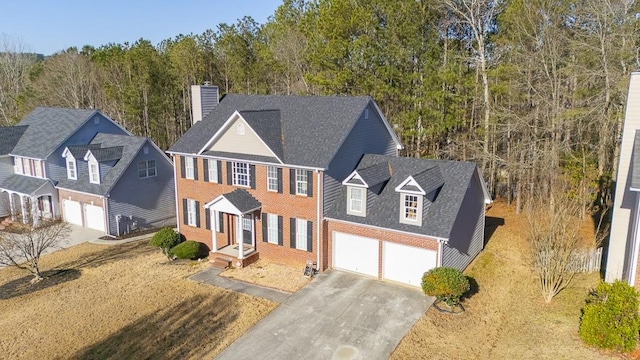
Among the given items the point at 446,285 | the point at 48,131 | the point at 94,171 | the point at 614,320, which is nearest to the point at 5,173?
the point at 48,131

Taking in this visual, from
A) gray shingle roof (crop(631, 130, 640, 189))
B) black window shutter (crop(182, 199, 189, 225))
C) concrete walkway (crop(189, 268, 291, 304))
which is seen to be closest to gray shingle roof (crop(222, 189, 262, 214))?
concrete walkway (crop(189, 268, 291, 304))

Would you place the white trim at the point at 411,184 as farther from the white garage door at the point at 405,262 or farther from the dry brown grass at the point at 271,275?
the dry brown grass at the point at 271,275

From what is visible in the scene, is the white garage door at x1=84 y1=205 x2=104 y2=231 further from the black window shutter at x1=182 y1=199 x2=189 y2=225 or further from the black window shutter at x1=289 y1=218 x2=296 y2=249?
the black window shutter at x1=289 y1=218 x2=296 y2=249

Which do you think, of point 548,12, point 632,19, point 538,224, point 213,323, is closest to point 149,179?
point 213,323

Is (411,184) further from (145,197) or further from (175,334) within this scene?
(145,197)

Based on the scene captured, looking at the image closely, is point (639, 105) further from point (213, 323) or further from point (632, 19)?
point (213, 323)

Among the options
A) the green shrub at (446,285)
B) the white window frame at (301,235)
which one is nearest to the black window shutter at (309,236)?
the white window frame at (301,235)
